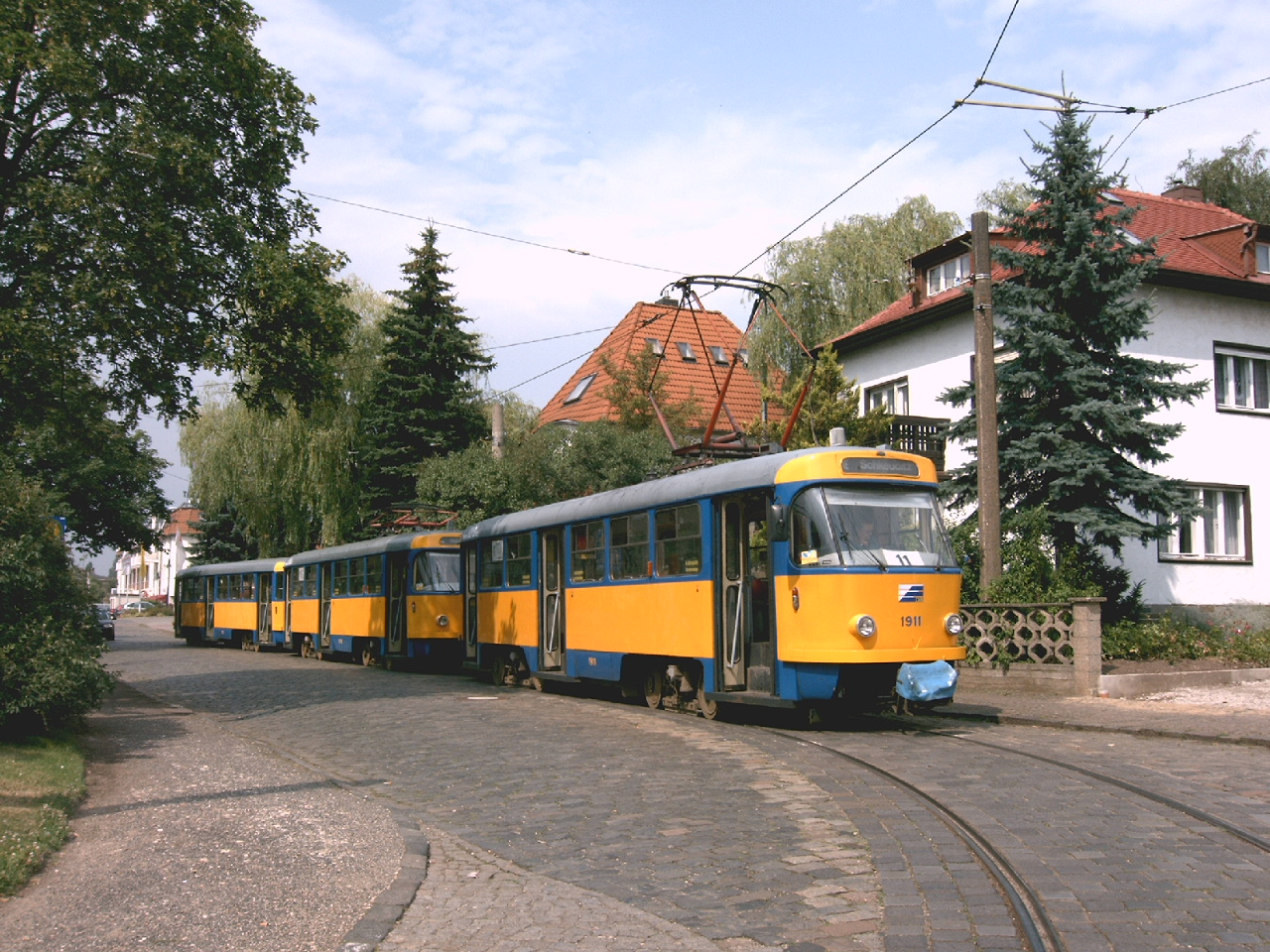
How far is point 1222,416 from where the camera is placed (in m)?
25.8

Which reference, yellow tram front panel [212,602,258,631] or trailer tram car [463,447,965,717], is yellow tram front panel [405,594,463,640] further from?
yellow tram front panel [212,602,258,631]

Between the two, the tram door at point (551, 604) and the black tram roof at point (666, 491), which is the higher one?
the black tram roof at point (666, 491)

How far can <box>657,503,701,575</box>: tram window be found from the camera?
13719 millimetres

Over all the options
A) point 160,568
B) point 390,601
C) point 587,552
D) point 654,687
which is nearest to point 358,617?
point 390,601

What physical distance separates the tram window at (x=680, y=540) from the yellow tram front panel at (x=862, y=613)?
1.88m

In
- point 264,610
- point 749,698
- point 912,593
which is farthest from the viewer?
point 264,610

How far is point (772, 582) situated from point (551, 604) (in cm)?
653

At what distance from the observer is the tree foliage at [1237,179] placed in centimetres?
4275

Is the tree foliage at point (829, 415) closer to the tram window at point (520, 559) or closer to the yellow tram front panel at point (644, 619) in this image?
the tram window at point (520, 559)

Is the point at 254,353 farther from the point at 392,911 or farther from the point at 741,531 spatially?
the point at 392,911

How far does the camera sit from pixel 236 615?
38219mm

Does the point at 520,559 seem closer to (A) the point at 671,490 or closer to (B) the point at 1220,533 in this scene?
(A) the point at 671,490

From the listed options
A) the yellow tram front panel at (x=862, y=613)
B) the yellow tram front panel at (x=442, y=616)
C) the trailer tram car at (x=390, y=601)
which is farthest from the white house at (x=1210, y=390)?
the yellow tram front panel at (x=862, y=613)

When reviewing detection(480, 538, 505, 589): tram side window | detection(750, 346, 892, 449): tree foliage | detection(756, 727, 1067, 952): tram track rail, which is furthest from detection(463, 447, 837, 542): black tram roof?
detection(750, 346, 892, 449): tree foliage
